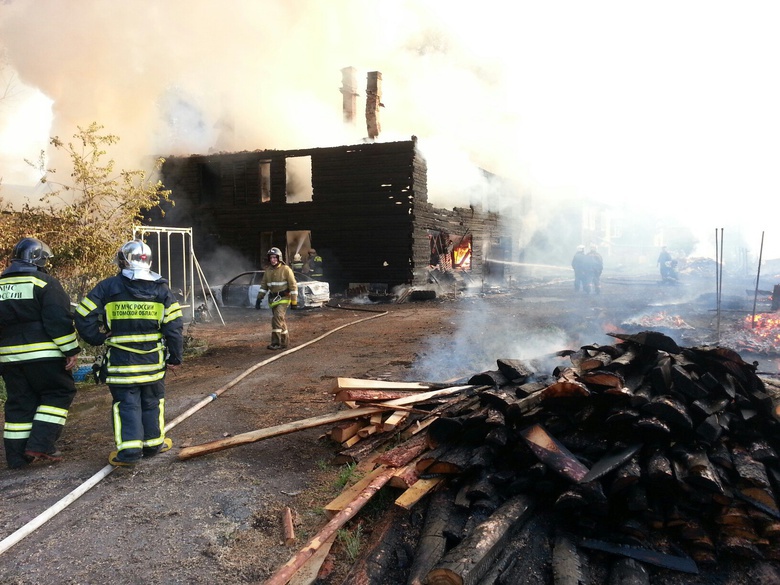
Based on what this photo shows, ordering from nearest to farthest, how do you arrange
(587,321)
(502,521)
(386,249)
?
(502,521)
(587,321)
(386,249)

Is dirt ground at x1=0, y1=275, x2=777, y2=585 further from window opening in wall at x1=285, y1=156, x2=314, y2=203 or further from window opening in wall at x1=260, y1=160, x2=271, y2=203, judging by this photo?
window opening in wall at x1=285, y1=156, x2=314, y2=203

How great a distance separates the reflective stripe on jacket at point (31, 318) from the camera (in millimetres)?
4258

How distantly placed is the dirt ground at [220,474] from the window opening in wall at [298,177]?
14.6 m

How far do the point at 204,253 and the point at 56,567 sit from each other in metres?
21.6

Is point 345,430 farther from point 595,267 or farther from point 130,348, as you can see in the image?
point 595,267

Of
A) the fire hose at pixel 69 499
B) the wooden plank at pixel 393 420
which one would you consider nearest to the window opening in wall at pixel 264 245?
the fire hose at pixel 69 499

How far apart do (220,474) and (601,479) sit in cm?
286

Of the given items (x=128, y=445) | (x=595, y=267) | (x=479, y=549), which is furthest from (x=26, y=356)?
(x=595, y=267)

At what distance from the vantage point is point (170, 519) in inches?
136

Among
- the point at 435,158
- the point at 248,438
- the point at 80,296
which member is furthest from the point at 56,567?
the point at 435,158

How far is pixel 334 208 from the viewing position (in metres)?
21.0

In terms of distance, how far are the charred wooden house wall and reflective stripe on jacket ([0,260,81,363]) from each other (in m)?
16.0

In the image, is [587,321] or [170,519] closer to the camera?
[170,519]

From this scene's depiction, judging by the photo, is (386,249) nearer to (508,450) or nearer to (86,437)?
(86,437)
